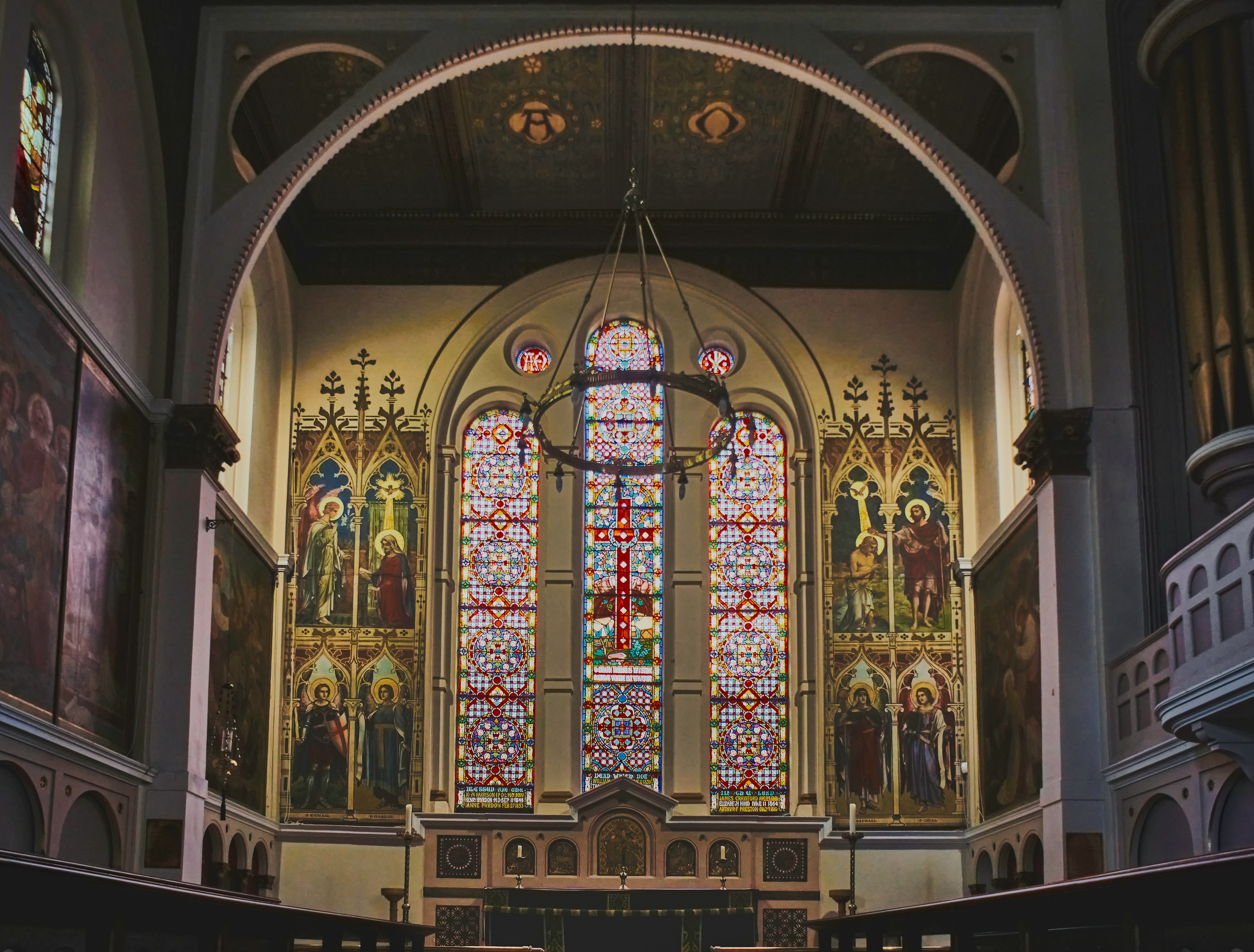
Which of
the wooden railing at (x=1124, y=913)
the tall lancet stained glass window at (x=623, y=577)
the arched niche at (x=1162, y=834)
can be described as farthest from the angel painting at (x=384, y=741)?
the wooden railing at (x=1124, y=913)

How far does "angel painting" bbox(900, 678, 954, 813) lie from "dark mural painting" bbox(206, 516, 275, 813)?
328 inches

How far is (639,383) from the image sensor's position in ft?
53.1

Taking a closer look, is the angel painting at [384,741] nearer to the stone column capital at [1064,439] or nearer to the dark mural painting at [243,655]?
the dark mural painting at [243,655]

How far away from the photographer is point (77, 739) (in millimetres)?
14219

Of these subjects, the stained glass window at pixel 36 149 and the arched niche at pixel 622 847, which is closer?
the stained glass window at pixel 36 149

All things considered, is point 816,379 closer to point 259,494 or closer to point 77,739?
point 259,494

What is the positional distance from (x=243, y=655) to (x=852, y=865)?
25.1 feet

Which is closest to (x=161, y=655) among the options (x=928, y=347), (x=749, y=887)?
(x=749, y=887)

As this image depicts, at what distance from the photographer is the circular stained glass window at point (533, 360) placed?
2380cm

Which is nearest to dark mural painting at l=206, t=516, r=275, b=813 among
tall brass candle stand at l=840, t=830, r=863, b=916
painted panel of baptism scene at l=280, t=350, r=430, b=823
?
painted panel of baptism scene at l=280, t=350, r=430, b=823

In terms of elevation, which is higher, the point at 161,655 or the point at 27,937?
the point at 161,655

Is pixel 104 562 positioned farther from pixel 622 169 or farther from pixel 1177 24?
pixel 1177 24

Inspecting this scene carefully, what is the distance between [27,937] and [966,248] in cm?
1894

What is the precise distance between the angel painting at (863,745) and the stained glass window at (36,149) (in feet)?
39.5
